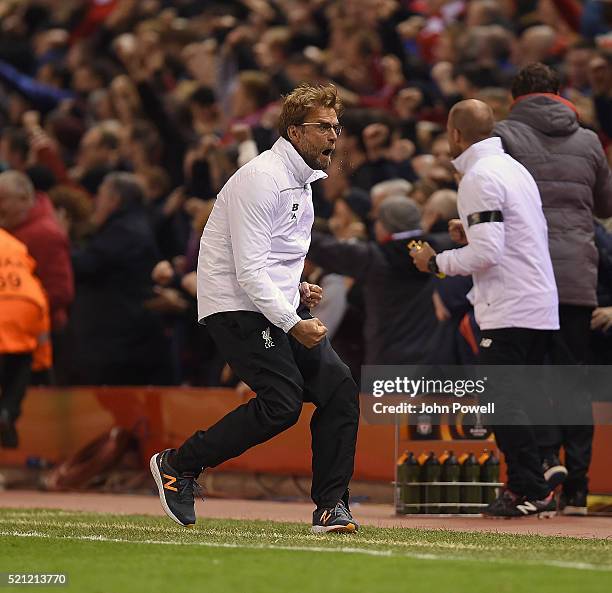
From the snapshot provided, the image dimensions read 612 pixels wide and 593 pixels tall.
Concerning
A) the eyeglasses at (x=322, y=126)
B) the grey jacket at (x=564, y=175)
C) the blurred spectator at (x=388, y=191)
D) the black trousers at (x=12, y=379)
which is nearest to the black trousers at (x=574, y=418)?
A: the grey jacket at (x=564, y=175)

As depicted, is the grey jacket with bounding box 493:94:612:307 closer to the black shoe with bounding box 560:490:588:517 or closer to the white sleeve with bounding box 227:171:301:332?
the black shoe with bounding box 560:490:588:517

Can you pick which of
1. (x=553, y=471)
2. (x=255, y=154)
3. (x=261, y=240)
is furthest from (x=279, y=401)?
(x=255, y=154)

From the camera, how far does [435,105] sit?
563 inches

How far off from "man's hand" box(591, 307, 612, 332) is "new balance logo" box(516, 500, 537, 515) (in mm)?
1308

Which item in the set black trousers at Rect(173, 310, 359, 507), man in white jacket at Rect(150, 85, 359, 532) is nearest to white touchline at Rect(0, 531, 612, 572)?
man in white jacket at Rect(150, 85, 359, 532)

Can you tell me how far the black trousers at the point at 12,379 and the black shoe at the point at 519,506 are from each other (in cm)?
437

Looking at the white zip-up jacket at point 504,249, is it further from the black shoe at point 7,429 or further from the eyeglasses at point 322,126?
the black shoe at point 7,429

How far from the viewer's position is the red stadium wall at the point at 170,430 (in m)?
11.0

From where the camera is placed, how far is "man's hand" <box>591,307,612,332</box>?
9801mm

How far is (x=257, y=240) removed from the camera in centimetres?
755

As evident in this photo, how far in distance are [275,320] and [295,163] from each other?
0.82 metres

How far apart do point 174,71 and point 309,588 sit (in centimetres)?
1272

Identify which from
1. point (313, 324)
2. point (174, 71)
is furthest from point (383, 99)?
point (313, 324)

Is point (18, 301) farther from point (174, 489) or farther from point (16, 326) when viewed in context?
point (174, 489)
